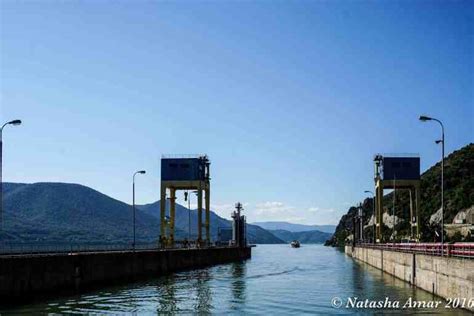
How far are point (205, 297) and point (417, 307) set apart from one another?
13474 millimetres

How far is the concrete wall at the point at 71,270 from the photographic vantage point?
35.2m

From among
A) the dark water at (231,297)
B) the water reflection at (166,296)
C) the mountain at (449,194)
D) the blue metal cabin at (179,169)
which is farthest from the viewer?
the mountain at (449,194)

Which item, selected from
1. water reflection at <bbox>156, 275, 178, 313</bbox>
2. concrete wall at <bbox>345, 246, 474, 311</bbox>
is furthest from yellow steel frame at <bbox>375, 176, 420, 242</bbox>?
water reflection at <bbox>156, 275, 178, 313</bbox>

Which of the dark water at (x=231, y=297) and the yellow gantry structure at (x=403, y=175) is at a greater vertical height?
the yellow gantry structure at (x=403, y=175)

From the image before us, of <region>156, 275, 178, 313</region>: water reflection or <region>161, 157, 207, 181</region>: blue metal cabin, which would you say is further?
<region>161, 157, 207, 181</region>: blue metal cabin

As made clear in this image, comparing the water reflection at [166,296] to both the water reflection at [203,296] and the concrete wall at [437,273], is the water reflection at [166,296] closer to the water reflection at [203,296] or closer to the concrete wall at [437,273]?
the water reflection at [203,296]

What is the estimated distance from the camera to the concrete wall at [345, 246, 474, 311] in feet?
100

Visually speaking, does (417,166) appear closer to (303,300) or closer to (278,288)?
(278,288)

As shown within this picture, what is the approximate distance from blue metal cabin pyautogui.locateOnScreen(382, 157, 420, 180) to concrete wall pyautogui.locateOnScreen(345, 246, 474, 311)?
32725 millimetres

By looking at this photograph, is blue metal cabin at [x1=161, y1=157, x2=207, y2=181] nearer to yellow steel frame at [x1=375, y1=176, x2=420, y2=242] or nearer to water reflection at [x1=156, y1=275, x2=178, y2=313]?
yellow steel frame at [x1=375, y1=176, x2=420, y2=242]

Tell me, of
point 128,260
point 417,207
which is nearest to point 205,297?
point 128,260

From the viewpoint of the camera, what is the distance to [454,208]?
144750mm

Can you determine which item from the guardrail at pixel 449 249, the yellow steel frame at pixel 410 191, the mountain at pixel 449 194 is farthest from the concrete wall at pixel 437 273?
the mountain at pixel 449 194

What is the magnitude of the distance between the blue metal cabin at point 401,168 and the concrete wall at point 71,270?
38449mm
